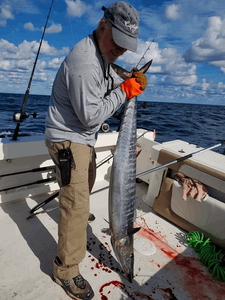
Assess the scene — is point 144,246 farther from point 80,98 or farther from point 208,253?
point 80,98

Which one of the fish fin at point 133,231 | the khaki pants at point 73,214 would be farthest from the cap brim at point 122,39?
the fish fin at point 133,231

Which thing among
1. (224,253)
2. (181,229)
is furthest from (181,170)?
(224,253)

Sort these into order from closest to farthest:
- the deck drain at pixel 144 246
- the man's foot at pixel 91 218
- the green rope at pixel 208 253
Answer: the green rope at pixel 208 253 < the deck drain at pixel 144 246 < the man's foot at pixel 91 218

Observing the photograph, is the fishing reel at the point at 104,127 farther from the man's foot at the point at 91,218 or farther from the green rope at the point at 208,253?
the green rope at the point at 208,253

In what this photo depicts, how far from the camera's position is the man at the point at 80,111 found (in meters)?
1.52

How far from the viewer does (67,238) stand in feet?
5.69

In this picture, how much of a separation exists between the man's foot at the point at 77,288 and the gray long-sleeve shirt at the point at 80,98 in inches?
47.2

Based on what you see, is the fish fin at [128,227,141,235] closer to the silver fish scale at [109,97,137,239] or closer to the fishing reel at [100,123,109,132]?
the silver fish scale at [109,97,137,239]

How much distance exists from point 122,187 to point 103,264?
3.15 feet

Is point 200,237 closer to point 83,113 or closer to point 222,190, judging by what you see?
point 222,190

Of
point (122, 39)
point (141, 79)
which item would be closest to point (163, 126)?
point (141, 79)

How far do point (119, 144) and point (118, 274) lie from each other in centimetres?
130

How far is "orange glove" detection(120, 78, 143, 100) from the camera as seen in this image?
1.82m

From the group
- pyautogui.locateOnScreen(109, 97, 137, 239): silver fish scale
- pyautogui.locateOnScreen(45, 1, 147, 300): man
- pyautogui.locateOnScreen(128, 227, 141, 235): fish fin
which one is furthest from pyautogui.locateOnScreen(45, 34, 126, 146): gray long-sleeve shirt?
pyautogui.locateOnScreen(128, 227, 141, 235): fish fin
